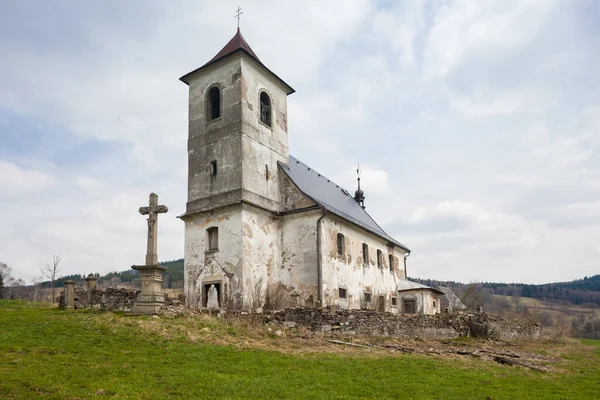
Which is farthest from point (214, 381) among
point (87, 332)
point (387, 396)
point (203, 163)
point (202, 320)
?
point (203, 163)

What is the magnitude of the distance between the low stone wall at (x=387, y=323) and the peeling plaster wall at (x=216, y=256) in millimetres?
5802

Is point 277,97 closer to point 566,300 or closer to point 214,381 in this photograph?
point 214,381

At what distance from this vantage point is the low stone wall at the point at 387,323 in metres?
17.2

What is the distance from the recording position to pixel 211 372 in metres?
9.28

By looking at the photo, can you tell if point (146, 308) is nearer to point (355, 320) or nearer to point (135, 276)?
point (355, 320)

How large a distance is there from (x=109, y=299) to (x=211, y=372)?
40.0ft

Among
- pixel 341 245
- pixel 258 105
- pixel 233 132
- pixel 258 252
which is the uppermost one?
pixel 258 105

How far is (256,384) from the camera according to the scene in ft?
27.6

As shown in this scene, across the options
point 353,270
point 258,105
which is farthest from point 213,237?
point 353,270

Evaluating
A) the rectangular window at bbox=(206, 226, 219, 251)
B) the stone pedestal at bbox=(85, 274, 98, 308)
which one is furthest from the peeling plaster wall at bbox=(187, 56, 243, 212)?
Result: the stone pedestal at bbox=(85, 274, 98, 308)

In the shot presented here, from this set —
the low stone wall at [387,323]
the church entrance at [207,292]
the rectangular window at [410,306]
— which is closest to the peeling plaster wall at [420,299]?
the rectangular window at [410,306]

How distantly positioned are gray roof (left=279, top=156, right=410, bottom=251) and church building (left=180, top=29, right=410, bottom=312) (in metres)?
0.24

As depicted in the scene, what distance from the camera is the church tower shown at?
23391 mm

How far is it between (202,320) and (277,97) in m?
16.2
